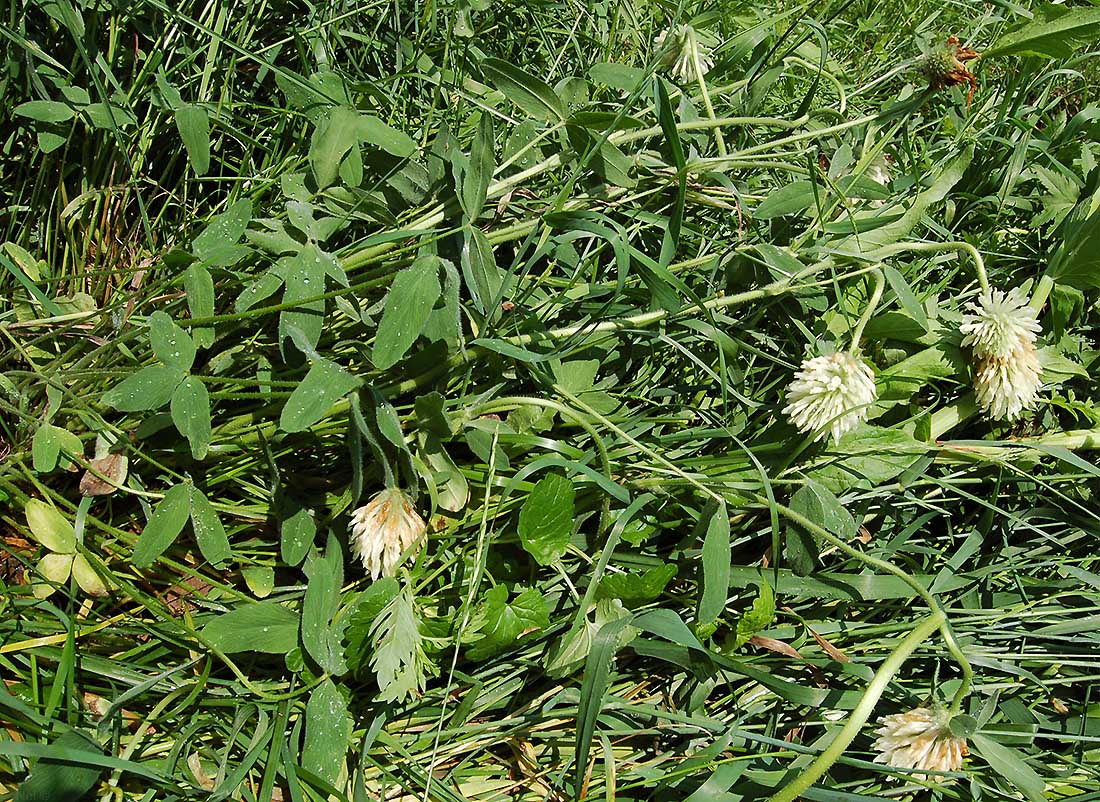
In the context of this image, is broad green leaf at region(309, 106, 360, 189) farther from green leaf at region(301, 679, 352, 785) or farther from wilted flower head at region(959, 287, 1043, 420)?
wilted flower head at region(959, 287, 1043, 420)

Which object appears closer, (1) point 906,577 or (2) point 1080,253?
(1) point 906,577

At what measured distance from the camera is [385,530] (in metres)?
1.34

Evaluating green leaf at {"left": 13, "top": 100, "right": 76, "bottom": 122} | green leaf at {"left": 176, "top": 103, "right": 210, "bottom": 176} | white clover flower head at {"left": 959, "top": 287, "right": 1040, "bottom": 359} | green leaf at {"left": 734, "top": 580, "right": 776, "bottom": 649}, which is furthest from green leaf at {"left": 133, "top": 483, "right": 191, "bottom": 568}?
white clover flower head at {"left": 959, "top": 287, "right": 1040, "bottom": 359}

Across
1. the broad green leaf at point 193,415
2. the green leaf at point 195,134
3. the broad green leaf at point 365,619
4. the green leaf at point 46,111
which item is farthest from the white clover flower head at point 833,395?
the green leaf at point 46,111

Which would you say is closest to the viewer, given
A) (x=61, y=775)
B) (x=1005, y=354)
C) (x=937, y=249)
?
(x=61, y=775)

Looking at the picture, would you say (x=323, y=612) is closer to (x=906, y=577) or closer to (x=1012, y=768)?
(x=906, y=577)

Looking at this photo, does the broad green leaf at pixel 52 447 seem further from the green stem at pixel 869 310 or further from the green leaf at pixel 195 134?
the green stem at pixel 869 310

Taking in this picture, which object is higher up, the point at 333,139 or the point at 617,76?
the point at 617,76

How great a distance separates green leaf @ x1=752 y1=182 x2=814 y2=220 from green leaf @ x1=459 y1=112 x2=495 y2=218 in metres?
0.52

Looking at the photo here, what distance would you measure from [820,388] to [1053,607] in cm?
58

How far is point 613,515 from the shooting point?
1.52 m

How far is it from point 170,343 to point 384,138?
48 centimetres

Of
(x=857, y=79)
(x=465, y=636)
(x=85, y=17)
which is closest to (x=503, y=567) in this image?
(x=465, y=636)

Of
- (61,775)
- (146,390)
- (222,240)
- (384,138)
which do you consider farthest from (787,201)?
(61,775)
